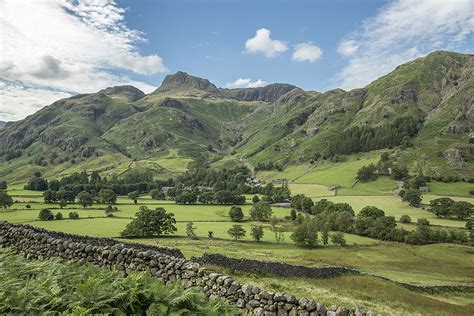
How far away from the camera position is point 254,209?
133250 millimetres

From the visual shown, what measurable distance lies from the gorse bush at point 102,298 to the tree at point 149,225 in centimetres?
8087

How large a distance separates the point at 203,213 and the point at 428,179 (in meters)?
136

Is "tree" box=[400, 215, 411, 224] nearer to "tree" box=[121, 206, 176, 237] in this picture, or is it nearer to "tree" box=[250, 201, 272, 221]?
"tree" box=[250, 201, 272, 221]

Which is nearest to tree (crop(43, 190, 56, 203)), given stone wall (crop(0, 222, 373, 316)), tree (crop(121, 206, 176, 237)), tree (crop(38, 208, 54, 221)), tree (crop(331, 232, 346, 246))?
tree (crop(38, 208, 54, 221))

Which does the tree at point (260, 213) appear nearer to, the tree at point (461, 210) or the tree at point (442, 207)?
the tree at point (442, 207)

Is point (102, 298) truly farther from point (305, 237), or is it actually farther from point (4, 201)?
point (4, 201)

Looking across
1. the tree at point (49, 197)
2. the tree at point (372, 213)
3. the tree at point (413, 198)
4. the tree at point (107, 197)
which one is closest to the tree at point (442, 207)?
the tree at point (413, 198)

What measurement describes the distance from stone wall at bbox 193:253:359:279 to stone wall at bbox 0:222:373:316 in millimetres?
23266

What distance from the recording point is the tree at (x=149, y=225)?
290ft

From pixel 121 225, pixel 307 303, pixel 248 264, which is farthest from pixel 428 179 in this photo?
pixel 307 303

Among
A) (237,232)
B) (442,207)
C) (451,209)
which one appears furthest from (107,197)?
(451,209)

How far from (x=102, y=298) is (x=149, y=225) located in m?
84.6

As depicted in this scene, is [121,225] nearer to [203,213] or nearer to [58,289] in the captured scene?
[203,213]

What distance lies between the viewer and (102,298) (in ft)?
30.9
